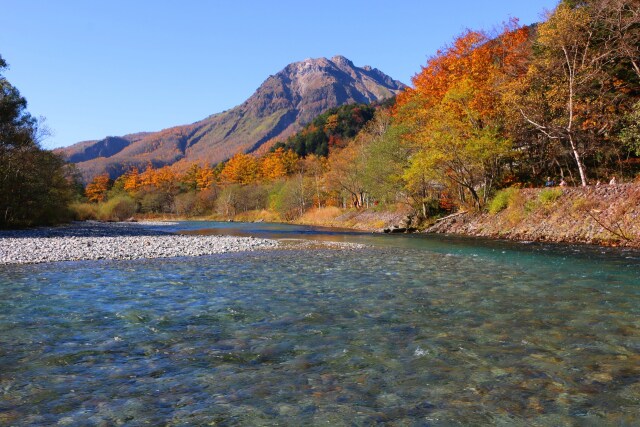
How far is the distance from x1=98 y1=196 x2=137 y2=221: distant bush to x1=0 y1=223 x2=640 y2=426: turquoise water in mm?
78368

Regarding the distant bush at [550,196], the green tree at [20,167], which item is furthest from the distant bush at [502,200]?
the green tree at [20,167]

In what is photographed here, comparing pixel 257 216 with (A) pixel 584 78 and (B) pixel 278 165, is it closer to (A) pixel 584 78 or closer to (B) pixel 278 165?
(B) pixel 278 165

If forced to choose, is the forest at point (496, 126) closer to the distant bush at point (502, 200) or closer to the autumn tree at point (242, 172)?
the distant bush at point (502, 200)

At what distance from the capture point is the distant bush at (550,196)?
25.4 m

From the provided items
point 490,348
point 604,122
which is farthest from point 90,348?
point 604,122

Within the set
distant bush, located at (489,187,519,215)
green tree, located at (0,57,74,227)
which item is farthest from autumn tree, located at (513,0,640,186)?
green tree, located at (0,57,74,227)

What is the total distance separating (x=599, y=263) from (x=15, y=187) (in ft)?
149

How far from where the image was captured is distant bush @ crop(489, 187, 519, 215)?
96.7 feet

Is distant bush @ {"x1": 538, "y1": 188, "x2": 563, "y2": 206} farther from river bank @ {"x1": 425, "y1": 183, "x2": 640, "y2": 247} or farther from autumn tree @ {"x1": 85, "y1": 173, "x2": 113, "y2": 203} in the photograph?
autumn tree @ {"x1": 85, "y1": 173, "x2": 113, "y2": 203}

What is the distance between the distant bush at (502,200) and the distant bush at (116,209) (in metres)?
76.6

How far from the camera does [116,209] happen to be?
87438mm

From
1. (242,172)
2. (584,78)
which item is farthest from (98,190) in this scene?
(584,78)

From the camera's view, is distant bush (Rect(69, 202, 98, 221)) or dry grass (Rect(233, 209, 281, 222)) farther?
dry grass (Rect(233, 209, 281, 222))

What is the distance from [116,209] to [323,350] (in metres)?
91.3
